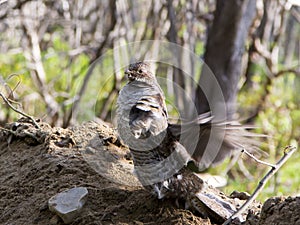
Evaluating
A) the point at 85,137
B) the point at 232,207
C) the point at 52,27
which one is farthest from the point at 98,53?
the point at 232,207

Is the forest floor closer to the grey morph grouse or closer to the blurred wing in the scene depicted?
the grey morph grouse

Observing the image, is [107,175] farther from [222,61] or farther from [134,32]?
[134,32]

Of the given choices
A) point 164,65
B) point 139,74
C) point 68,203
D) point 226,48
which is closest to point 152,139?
point 139,74

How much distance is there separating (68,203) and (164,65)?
5.03 meters

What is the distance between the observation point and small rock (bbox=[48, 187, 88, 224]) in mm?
3053

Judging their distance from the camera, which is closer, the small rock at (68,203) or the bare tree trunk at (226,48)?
the small rock at (68,203)

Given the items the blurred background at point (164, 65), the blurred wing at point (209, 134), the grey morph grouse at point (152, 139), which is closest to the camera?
the grey morph grouse at point (152, 139)

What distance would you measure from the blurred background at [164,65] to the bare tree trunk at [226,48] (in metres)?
0.01

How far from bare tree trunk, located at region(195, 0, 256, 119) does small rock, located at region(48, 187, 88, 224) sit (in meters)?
3.78

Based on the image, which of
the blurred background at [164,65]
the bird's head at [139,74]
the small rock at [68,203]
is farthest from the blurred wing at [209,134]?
the blurred background at [164,65]

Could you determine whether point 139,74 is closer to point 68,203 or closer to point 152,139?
point 152,139

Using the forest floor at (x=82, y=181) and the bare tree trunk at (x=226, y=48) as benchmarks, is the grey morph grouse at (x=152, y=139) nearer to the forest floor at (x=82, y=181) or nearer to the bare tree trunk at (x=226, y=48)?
the forest floor at (x=82, y=181)

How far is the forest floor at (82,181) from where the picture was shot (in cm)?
308

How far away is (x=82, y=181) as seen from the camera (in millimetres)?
3359
